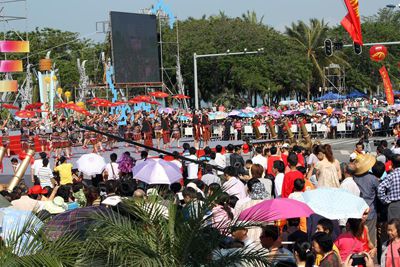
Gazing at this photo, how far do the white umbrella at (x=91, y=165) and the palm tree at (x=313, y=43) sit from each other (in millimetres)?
65327

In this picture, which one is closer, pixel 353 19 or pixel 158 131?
pixel 353 19

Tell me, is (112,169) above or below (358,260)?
→ below

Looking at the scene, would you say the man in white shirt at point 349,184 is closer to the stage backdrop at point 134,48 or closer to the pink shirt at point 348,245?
the pink shirt at point 348,245

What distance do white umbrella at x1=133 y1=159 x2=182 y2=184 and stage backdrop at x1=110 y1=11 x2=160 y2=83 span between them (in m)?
31.8

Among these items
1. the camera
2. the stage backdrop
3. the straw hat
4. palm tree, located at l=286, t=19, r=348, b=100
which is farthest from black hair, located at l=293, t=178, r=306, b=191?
palm tree, located at l=286, t=19, r=348, b=100

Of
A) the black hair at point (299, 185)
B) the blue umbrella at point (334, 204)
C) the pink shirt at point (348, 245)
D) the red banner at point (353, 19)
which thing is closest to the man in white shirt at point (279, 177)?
the black hair at point (299, 185)

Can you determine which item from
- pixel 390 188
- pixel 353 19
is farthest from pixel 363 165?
pixel 353 19

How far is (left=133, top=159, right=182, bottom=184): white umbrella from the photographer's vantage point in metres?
15.4

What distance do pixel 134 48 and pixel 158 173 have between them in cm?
3335

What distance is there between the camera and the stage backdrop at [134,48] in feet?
156

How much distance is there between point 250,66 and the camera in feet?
248

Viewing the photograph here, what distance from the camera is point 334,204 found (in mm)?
10266

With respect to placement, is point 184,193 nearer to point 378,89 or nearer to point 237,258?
point 237,258

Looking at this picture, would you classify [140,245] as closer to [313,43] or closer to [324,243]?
[324,243]
